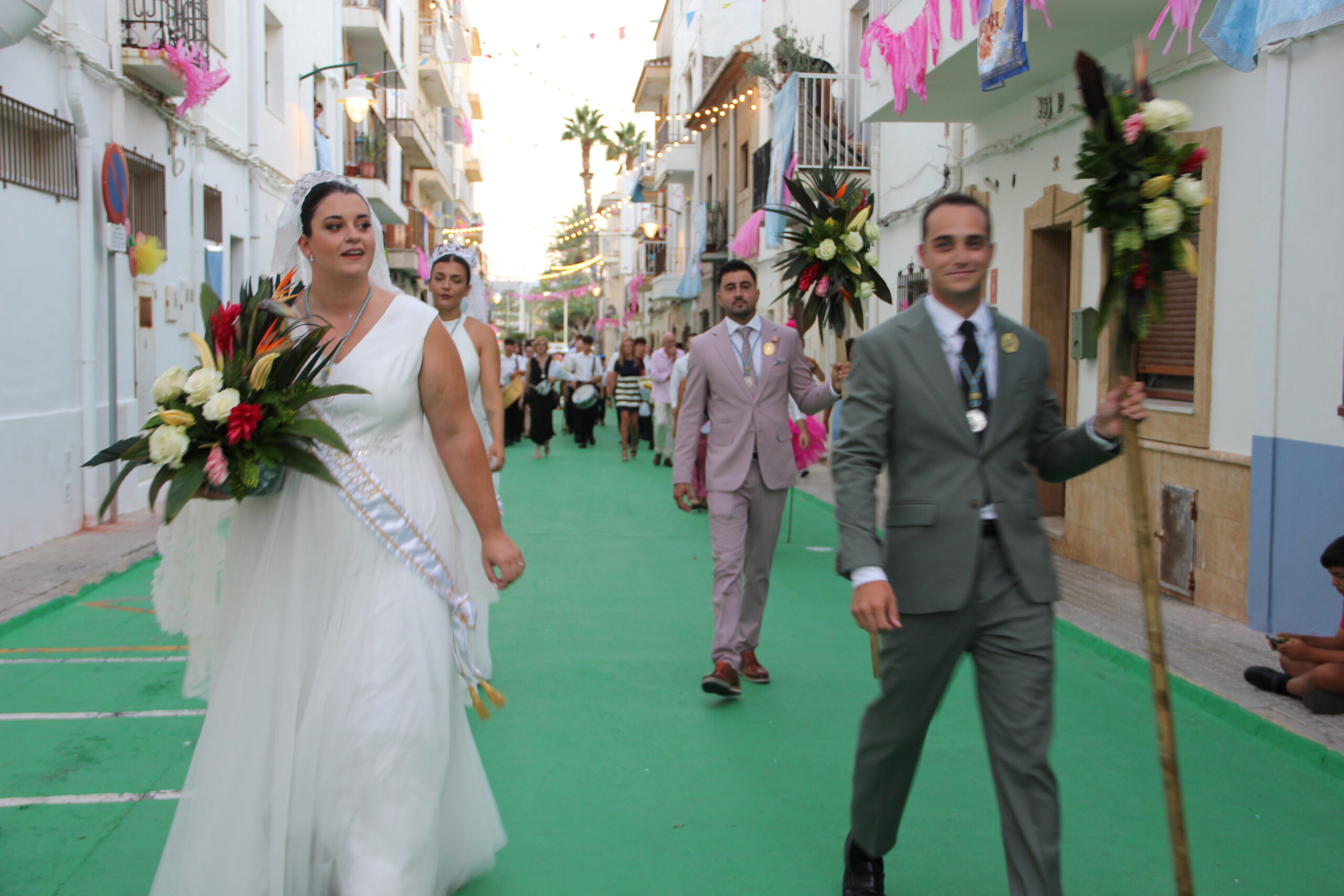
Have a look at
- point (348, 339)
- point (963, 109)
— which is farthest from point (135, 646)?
point (963, 109)

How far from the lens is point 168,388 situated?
3113 mm

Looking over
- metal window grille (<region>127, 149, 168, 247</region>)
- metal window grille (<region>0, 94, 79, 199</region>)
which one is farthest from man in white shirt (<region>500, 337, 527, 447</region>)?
metal window grille (<region>0, 94, 79, 199</region>)

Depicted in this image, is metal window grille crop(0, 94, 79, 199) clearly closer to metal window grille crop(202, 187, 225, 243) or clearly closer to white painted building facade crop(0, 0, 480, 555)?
white painted building facade crop(0, 0, 480, 555)

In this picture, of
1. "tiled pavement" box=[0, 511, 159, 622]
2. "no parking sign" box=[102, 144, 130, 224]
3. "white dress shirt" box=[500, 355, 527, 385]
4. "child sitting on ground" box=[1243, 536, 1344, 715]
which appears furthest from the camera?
"white dress shirt" box=[500, 355, 527, 385]

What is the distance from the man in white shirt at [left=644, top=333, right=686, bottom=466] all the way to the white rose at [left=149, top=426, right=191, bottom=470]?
15.4 metres

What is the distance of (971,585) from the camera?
3.20 meters

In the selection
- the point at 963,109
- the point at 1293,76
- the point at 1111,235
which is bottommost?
the point at 1111,235

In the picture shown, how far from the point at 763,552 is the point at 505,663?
1.58 m

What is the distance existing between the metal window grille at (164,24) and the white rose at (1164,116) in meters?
11.5

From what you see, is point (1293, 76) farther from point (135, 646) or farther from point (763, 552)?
point (135, 646)

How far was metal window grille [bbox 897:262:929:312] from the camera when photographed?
14859 mm

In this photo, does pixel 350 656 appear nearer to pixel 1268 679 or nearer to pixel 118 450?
pixel 118 450

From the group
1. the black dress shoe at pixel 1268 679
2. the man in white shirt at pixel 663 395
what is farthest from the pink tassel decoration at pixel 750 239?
the black dress shoe at pixel 1268 679

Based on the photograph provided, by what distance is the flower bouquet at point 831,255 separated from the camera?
20.0 ft
